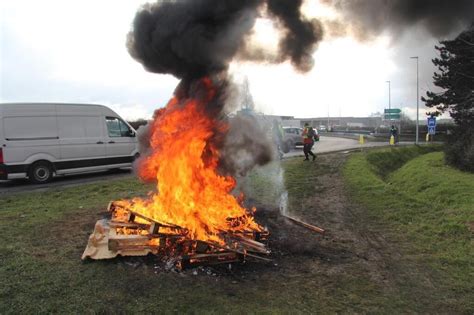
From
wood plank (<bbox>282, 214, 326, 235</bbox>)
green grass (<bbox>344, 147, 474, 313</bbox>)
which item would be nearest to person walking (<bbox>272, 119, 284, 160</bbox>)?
green grass (<bbox>344, 147, 474, 313</bbox>)

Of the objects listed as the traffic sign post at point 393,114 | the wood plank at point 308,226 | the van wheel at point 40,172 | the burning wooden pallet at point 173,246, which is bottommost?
the wood plank at point 308,226

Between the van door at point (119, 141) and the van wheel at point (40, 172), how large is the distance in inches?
81.3

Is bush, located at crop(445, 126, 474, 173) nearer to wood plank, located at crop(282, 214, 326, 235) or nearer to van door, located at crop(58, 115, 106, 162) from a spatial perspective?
wood plank, located at crop(282, 214, 326, 235)

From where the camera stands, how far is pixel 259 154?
812cm

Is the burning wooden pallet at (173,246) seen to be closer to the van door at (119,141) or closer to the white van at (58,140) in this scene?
the white van at (58,140)

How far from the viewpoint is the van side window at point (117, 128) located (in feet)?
45.9

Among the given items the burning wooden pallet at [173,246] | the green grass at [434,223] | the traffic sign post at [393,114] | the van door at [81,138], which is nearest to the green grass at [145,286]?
the burning wooden pallet at [173,246]

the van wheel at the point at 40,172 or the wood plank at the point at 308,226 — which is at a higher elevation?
the van wheel at the point at 40,172

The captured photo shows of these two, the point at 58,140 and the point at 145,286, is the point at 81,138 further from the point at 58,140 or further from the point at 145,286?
the point at 145,286

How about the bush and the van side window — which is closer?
the van side window

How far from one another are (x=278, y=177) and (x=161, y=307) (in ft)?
31.4

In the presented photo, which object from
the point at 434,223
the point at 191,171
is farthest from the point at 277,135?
the point at 191,171

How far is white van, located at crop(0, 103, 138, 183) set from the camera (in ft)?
39.1

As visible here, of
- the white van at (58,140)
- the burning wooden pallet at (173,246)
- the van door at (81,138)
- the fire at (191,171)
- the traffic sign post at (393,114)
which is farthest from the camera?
the traffic sign post at (393,114)
